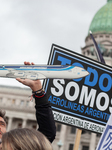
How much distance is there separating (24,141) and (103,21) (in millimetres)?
61355

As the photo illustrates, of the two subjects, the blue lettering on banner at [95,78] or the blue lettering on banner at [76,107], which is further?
the blue lettering on banner at [95,78]

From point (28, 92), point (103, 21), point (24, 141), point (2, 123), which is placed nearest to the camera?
point (24, 141)

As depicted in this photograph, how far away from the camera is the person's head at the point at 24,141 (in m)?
1.97

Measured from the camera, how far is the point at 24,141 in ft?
6.51

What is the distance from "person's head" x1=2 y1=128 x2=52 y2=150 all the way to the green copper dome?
199 ft

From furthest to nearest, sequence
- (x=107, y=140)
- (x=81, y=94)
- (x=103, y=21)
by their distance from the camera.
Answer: (x=103, y=21), (x=81, y=94), (x=107, y=140)

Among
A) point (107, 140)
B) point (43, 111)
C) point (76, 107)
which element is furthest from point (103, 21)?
point (43, 111)

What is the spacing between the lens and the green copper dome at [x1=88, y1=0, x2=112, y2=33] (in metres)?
60.8

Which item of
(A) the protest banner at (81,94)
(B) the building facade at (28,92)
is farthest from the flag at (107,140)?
(B) the building facade at (28,92)

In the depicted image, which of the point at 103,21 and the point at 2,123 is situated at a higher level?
the point at 103,21

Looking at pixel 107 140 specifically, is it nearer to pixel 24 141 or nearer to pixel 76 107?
pixel 76 107

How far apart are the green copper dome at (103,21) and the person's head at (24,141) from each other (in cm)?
6076

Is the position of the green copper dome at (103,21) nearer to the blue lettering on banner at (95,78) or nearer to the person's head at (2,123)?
the blue lettering on banner at (95,78)

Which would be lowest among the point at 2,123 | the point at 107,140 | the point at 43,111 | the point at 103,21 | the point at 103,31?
the point at 107,140
